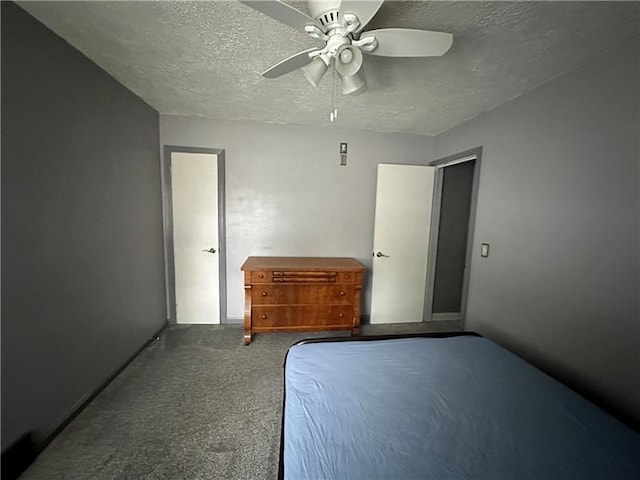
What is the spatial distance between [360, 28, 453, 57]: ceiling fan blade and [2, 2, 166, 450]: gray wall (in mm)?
1762

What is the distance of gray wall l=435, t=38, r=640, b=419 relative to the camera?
130 centimetres

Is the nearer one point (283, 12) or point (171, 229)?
point (283, 12)

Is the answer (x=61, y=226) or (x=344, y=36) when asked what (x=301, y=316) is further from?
(x=344, y=36)

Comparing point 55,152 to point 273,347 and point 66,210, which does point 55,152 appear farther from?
point 273,347

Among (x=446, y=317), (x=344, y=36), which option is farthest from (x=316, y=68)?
(x=446, y=317)

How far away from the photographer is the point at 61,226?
1505mm

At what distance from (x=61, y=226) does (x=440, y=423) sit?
2.27m

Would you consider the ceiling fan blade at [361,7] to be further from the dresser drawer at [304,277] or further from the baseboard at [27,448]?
the baseboard at [27,448]

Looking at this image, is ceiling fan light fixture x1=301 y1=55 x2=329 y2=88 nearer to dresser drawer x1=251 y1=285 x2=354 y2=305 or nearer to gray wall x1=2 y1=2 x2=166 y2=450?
gray wall x1=2 y1=2 x2=166 y2=450

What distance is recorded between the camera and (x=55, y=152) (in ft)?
4.80

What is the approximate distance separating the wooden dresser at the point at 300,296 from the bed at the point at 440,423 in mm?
1079

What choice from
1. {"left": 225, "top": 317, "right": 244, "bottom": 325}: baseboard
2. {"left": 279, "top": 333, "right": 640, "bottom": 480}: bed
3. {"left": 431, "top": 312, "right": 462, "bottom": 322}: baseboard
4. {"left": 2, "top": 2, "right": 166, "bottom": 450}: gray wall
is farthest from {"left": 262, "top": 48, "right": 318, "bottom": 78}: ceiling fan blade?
{"left": 431, "top": 312, "right": 462, "bottom": 322}: baseboard

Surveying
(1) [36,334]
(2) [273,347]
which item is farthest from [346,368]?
(1) [36,334]

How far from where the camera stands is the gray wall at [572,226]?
1.30m
